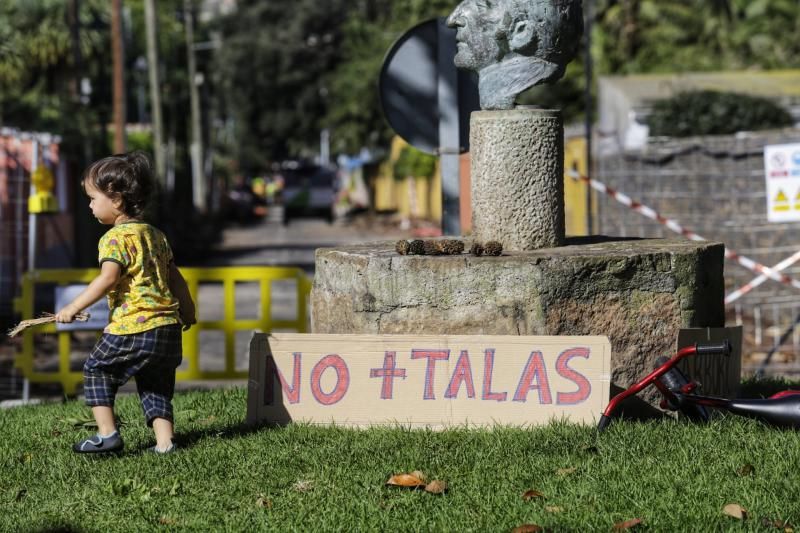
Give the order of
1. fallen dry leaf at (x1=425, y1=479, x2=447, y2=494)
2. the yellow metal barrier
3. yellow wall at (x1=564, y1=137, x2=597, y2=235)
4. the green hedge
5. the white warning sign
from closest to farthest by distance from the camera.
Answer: fallen dry leaf at (x1=425, y1=479, x2=447, y2=494), the yellow metal barrier, the white warning sign, the green hedge, yellow wall at (x1=564, y1=137, x2=597, y2=235)

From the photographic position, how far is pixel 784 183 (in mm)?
12898

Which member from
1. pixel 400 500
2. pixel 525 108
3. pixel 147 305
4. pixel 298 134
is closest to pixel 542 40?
pixel 525 108

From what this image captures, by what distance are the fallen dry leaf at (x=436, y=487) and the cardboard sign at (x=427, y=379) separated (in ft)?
3.37

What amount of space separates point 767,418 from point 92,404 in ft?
9.42

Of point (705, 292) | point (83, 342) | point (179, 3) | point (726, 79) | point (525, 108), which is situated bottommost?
point (83, 342)

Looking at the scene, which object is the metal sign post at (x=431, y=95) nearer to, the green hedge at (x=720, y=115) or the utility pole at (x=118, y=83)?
the green hedge at (x=720, y=115)

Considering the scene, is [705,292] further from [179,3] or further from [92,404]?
[179,3]

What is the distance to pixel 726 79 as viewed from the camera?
24406 millimetres

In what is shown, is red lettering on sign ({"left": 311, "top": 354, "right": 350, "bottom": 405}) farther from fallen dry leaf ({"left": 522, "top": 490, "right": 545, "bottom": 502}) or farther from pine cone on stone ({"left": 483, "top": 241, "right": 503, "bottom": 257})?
fallen dry leaf ({"left": 522, "top": 490, "right": 545, "bottom": 502})

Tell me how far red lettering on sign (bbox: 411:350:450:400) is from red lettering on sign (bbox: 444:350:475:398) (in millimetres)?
65

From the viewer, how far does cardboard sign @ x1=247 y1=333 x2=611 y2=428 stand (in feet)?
19.2

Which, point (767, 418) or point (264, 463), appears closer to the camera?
point (264, 463)

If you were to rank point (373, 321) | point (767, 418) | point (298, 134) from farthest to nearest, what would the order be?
point (298, 134) → point (373, 321) → point (767, 418)

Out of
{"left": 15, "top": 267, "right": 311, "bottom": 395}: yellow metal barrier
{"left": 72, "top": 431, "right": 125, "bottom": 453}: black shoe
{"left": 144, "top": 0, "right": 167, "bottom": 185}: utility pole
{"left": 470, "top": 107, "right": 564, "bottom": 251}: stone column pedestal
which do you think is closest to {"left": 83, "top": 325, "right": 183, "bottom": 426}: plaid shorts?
{"left": 72, "top": 431, "right": 125, "bottom": 453}: black shoe
